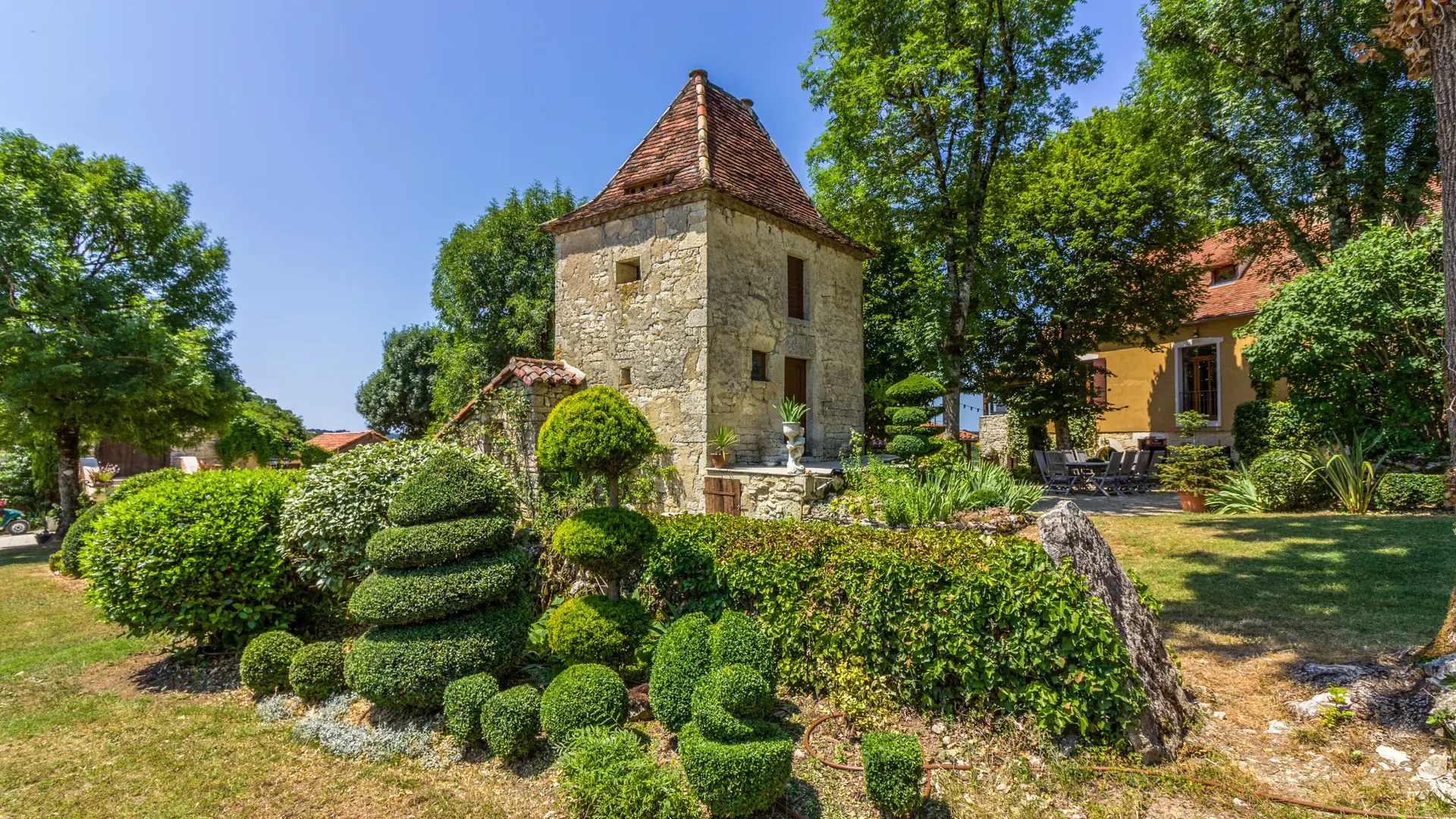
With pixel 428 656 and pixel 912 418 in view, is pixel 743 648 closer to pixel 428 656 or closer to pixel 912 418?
pixel 428 656

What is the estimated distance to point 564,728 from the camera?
13.5ft

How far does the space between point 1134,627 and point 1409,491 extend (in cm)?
948

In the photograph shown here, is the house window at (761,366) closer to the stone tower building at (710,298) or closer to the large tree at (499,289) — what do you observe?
the stone tower building at (710,298)

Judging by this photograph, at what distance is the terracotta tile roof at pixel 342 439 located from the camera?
84.9 feet

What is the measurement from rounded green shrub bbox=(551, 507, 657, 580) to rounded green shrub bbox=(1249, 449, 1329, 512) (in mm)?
11497

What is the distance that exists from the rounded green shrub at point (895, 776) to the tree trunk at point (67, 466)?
18.4 meters

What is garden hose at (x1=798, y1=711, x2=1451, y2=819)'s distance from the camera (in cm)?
306

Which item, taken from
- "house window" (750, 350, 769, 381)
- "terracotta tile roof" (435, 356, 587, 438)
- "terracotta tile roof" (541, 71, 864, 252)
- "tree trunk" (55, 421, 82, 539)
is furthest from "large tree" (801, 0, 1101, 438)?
"tree trunk" (55, 421, 82, 539)

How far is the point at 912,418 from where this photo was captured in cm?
1039

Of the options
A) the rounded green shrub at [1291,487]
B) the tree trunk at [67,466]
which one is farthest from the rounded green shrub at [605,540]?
the tree trunk at [67,466]

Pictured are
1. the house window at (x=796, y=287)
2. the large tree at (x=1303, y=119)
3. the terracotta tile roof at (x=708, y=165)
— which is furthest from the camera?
the house window at (x=796, y=287)

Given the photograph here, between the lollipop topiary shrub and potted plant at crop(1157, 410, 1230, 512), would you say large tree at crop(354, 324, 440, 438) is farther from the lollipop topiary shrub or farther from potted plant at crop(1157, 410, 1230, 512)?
potted plant at crop(1157, 410, 1230, 512)

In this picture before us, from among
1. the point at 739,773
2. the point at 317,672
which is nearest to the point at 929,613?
the point at 739,773

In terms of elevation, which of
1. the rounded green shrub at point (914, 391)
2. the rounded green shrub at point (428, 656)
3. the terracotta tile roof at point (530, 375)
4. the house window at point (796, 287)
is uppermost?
the house window at point (796, 287)
